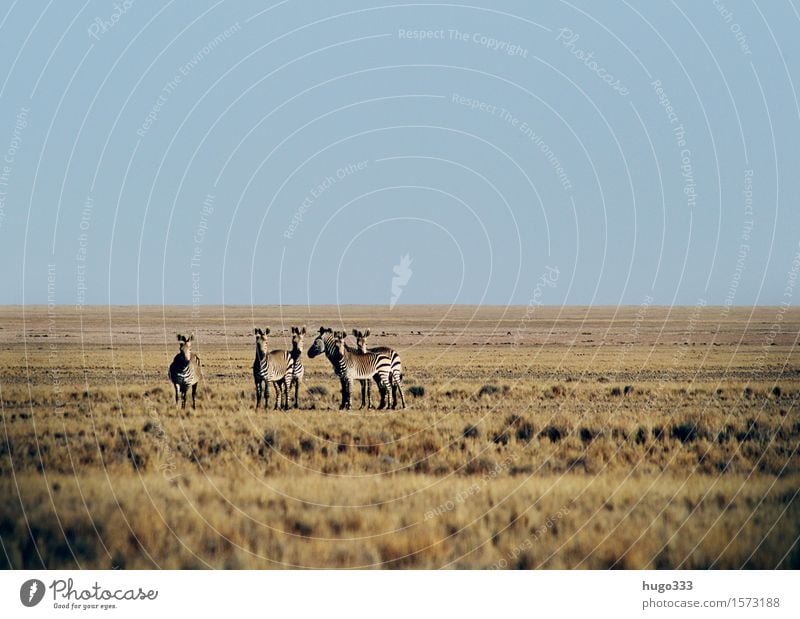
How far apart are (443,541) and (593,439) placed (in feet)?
31.8

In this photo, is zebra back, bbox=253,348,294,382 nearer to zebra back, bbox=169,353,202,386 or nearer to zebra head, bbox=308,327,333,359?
zebra head, bbox=308,327,333,359

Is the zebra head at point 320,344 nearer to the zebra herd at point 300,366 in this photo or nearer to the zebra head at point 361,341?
the zebra herd at point 300,366

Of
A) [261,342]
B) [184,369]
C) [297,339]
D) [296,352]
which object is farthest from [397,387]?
[184,369]

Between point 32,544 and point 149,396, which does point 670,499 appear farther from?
point 149,396

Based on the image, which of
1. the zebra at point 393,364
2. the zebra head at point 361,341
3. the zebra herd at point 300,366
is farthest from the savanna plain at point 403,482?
the zebra head at point 361,341

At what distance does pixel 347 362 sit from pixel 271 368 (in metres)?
2.27

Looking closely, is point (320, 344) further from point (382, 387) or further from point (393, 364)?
point (393, 364)

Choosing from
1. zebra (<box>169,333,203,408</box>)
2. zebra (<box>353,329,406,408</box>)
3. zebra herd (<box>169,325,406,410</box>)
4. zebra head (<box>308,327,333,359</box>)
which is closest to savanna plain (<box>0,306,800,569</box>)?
zebra (<box>169,333,203,408</box>)

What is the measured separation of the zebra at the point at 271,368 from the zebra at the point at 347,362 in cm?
87

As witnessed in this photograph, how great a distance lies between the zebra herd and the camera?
30.0 meters

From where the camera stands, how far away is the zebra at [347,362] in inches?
1196

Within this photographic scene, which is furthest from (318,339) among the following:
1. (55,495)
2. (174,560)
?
(174,560)

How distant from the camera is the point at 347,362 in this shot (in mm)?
30469

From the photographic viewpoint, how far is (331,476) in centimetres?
1834
